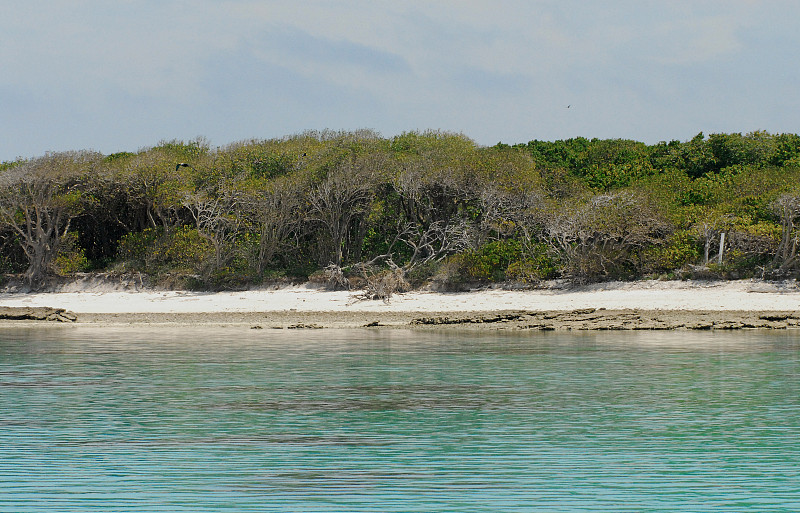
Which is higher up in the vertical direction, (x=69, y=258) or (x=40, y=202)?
(x=40, y=202)

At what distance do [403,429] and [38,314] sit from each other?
2361 centimetres

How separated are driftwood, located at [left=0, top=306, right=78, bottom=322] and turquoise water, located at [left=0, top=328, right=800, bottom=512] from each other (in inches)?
397

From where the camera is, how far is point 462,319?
94.3 feet

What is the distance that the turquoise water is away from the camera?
8367mm

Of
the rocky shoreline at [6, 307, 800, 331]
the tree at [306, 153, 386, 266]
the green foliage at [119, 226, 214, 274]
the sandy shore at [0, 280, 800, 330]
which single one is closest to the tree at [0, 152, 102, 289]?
the green foliage at [119, 226, 214, 274]

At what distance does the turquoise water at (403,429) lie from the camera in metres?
8.37

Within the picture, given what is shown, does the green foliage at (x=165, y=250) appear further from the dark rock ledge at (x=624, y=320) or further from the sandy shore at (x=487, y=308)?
the dark rock ledge at (x=624, y=320)

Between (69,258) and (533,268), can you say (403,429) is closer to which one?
(533,268)

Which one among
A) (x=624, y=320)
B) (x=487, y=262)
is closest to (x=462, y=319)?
(x=624, y=320)

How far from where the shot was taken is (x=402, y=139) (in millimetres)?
46719

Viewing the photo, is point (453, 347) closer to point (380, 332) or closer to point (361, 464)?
point (380, 332)

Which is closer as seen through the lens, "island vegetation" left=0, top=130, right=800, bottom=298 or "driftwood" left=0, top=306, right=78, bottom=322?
"driftwood" left=0, top=306, right=78, bottom=322

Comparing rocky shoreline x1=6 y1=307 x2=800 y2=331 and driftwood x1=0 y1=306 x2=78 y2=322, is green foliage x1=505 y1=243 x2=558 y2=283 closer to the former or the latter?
rocky shoreline x1=6 y1=307 x2=800 y2=331

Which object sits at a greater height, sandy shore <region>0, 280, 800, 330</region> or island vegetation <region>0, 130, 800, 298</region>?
island vegetation <region>0, 130, 800, 298</region>
